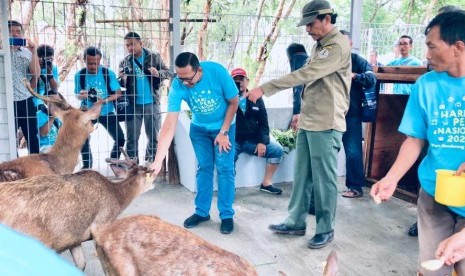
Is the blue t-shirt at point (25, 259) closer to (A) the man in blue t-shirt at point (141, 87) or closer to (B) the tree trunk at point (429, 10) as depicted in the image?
(A) the man in blue t-shirt at point (141, 87)

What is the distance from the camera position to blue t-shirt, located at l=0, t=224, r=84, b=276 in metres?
1.07

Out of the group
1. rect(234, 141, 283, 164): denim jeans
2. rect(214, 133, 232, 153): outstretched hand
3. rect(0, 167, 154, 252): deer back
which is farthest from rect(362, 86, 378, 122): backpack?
rect(0, 167, 154, 252): deer back

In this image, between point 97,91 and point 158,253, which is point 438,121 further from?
point 97,91

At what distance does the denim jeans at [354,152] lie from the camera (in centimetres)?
611

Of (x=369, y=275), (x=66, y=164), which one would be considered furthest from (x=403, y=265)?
(x=66, y=164)

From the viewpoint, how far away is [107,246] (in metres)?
2.91

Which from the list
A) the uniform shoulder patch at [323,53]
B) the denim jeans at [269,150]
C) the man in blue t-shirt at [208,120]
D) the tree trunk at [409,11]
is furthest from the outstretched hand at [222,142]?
the tree trunk at [409,11]

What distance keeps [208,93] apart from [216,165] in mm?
792

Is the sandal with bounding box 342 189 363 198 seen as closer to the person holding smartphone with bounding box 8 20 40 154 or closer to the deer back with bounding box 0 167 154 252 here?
the deer back with bounding box 0 167 154 252

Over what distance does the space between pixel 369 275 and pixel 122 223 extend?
227 centimetres

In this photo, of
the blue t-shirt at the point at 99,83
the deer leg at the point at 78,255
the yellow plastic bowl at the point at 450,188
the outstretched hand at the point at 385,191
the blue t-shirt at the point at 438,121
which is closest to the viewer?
the yellow plastic bowl at the point at 450,188

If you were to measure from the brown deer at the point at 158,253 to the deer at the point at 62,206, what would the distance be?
47 centimetres

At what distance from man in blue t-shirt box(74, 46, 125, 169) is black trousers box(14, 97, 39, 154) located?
61 centimetres

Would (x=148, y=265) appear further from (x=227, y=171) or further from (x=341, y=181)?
(x=341, y=181)
